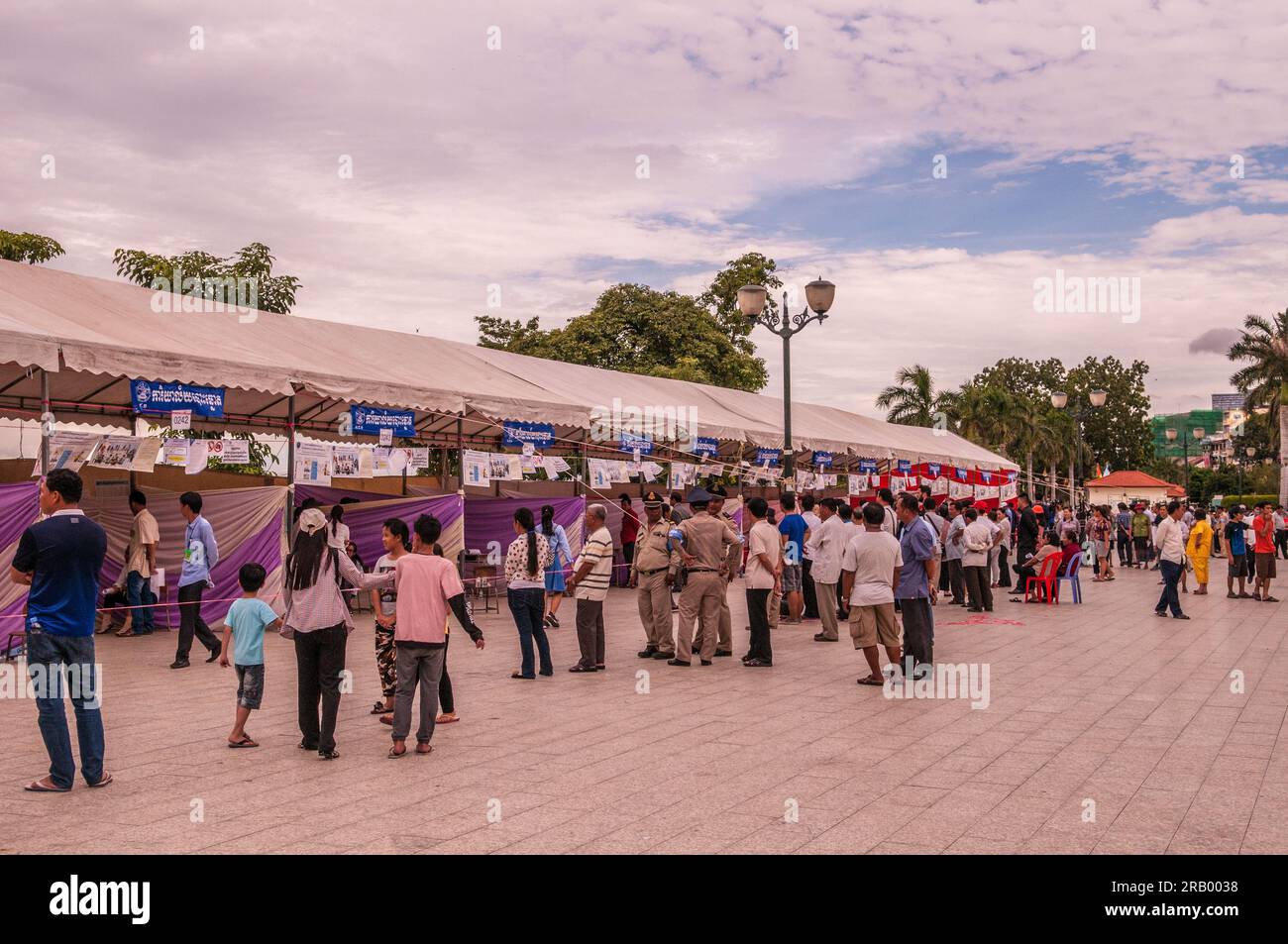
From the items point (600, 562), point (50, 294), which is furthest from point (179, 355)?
point (600, 562)

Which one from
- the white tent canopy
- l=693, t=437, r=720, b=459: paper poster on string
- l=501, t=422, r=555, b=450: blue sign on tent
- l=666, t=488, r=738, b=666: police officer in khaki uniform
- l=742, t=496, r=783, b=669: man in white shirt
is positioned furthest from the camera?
l=693, t=437, r=720, b=459: paper poster on string

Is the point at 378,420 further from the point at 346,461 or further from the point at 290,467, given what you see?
the point at 290,467

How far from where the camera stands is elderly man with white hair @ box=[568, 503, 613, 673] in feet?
36.2

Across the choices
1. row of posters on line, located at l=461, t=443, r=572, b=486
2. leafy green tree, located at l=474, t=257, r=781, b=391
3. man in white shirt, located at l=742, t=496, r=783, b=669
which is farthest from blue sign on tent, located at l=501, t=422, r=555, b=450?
leafy green tree, located at l=474, t=257, r=781, b=391

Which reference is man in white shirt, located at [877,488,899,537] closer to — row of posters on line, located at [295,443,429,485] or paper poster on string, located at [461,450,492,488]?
paper poster on string, located at [461,450,492,488]

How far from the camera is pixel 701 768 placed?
7047 millimetres

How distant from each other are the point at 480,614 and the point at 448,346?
5510 mm

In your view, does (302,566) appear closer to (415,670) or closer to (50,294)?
(415,670)

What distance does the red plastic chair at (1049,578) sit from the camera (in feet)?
64.3

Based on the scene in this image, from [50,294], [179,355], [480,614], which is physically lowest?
[480,614]

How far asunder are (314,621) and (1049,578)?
15.2 m

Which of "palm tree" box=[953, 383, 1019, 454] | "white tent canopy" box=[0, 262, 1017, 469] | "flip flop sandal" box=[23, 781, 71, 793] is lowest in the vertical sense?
"flip flop sandal" box=[23, 781, 71, 793]

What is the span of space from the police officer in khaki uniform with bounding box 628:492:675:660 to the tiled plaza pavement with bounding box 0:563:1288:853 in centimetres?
68

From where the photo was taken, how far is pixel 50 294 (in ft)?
44.8
